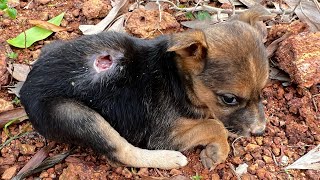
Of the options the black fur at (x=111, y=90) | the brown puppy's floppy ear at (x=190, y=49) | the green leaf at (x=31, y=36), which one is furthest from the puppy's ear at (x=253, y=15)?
the green leaf at (x=31, y=36)

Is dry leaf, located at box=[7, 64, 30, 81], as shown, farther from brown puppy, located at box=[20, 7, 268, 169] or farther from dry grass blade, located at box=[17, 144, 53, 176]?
dry grass blade, located at box=[17, 144, 53, 176]

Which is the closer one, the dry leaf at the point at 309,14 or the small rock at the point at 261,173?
the small rock at the point at 261,173

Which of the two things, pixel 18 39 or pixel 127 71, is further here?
pixel 18 39

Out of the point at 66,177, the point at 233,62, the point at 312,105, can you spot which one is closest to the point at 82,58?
the point at 66,177

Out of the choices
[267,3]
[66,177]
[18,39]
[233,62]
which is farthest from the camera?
[267,3]

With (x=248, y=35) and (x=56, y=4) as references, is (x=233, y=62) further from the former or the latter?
(x=56, y=4)

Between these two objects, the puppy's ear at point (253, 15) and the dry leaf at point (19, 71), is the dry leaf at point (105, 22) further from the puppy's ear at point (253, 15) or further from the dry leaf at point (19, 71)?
the puppy's ear at point (253, 15)

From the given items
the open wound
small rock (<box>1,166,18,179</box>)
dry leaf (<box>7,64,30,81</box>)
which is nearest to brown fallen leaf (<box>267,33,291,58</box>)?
the open wound
